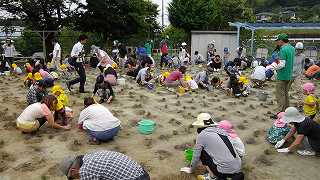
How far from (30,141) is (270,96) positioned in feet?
25.0

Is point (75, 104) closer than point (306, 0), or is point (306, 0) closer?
point (75, 104)

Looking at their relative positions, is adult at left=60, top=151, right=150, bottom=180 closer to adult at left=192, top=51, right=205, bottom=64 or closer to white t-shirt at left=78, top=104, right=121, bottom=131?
white t-shirt at left=78, top=104, right=121, bottom=131

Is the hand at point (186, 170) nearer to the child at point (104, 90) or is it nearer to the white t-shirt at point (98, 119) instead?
the white t-shirt at point (98, 119)

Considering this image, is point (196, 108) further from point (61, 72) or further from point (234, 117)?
point (61, 72)

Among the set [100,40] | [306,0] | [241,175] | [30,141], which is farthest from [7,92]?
[306,0]

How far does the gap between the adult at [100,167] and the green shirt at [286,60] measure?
5.51 meters

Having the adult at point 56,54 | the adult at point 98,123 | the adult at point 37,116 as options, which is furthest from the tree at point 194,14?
the adult at point 98,123

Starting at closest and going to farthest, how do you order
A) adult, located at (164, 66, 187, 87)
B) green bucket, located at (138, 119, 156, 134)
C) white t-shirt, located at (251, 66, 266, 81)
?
green bucket, located at (138, 119, 156, 134) → adult, located at (164, 66, 187, 87) → white t-shirt, located at (251, 66, 266, 81)

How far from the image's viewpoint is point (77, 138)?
24.9ft

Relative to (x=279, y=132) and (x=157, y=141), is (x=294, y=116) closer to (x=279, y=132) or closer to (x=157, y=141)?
(x=279, y=132)

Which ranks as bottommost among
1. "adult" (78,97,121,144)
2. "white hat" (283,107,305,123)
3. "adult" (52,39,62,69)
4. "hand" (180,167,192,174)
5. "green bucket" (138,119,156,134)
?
"hand" (180,167,192,174)

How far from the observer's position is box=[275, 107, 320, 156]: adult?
640 cm

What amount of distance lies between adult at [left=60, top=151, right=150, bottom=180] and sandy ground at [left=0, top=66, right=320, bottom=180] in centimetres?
158

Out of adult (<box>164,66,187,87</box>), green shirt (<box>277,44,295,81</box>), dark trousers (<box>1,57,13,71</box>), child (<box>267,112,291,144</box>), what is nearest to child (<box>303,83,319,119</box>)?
green shirt (<box>277,44,295,81</box>)
